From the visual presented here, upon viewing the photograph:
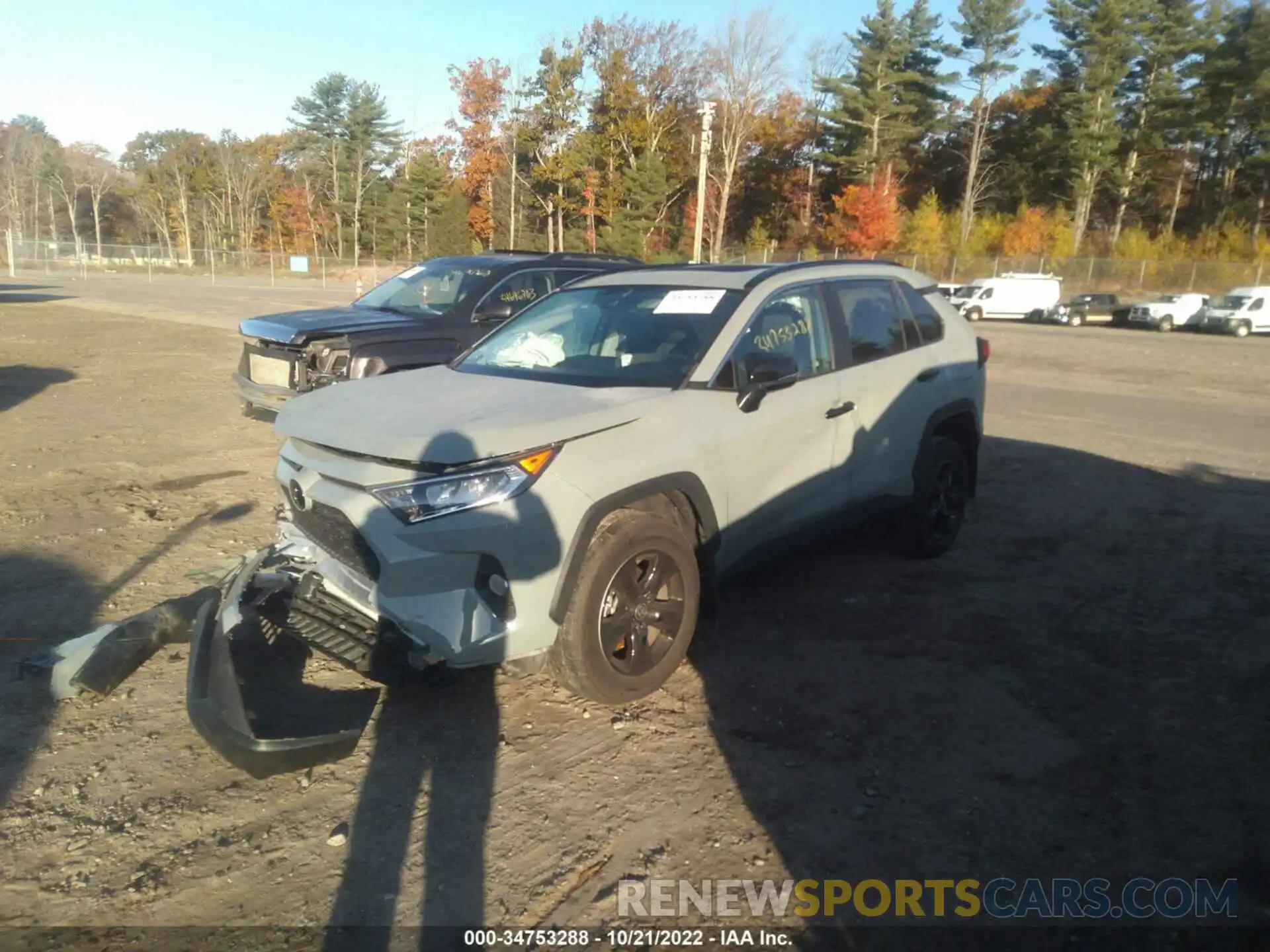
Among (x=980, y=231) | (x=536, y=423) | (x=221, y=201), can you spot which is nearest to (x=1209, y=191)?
(x=980, y=231)

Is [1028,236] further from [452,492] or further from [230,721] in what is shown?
[230,721]

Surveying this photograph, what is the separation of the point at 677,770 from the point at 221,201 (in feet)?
282

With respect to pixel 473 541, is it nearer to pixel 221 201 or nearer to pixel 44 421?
pixel 44 421

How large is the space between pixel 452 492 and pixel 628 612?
0.93 metres

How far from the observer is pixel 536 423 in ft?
12.2

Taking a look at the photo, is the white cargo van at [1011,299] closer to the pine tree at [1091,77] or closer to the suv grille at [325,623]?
the pine tree at [1091,77]

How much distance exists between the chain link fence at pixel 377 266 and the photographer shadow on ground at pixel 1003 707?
40.9 meters

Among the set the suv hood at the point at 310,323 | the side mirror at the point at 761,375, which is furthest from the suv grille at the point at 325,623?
the suv hood at the point at 310,323

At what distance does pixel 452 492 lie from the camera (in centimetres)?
352

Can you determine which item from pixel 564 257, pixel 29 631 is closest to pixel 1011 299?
pixel 564 257

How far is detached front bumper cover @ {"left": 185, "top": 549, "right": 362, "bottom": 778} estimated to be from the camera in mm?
3324

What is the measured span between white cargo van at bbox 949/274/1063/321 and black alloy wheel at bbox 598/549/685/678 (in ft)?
130

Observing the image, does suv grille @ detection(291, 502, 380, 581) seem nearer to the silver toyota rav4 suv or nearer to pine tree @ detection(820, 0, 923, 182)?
the silver toyota rav4 suv

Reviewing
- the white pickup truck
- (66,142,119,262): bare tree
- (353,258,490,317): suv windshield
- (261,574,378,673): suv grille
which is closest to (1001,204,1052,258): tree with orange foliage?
the white pickup truck
